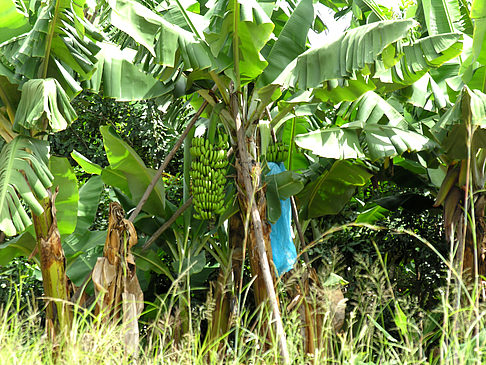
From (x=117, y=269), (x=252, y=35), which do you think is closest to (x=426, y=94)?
(x=252, y=35)

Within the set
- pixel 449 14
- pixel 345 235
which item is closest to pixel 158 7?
pixel 449 14

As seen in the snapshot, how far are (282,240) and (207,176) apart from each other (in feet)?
2.76

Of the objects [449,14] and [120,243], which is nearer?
[120,243]

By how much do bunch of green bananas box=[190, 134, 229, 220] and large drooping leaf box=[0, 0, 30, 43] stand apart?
147cm

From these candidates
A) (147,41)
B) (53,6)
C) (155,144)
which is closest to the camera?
(147,41)

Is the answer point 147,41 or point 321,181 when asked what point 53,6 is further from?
point 321,181

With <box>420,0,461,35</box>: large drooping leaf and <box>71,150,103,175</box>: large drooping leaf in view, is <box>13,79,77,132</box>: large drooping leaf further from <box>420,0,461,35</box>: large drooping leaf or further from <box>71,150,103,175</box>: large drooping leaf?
<box>420,0,461,35</box>: large drooping leaf

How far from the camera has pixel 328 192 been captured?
4.93 metres

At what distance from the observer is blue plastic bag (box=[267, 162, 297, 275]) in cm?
423

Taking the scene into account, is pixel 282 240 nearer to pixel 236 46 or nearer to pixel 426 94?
pixel 236 46

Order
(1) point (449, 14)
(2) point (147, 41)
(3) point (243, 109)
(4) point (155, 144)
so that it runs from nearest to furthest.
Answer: (2) point (147, 41)
(3) point (243, 109)
(1) point (449, 14)
(4) point (155, 144)

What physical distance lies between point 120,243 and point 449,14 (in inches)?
123

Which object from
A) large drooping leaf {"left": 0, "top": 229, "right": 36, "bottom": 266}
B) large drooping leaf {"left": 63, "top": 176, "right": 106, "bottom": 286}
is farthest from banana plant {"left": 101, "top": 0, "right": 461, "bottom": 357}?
large drooping leaf {"left": 0, "top": 229, "right": 36, "bottom": 266}

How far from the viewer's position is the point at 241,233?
14.0 feet
